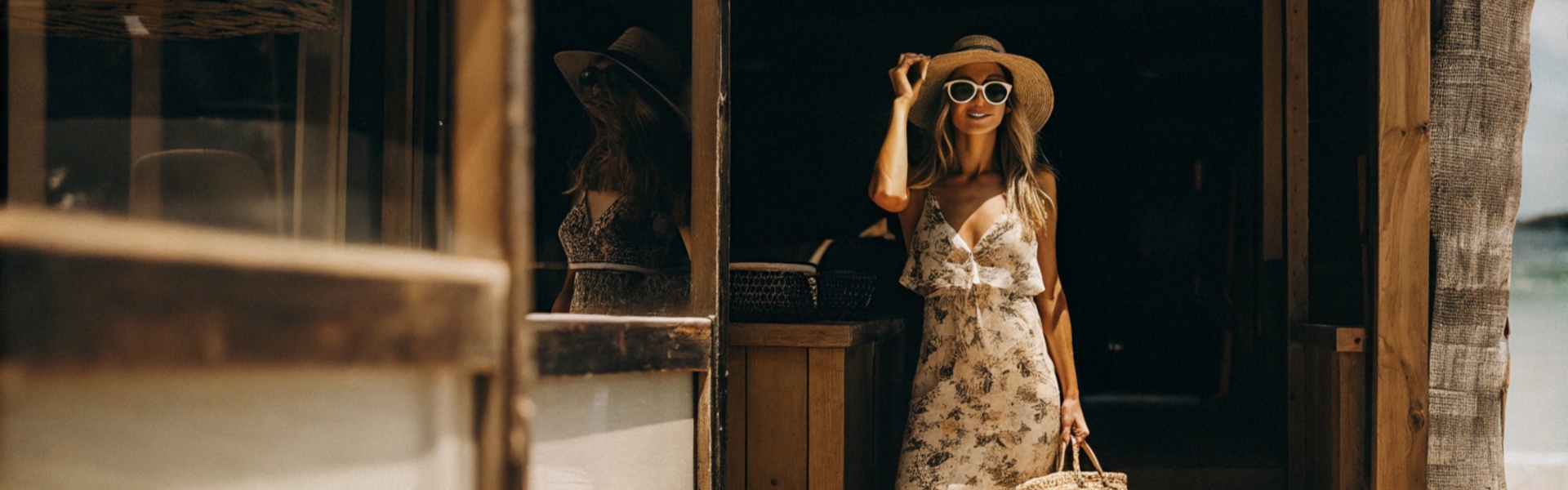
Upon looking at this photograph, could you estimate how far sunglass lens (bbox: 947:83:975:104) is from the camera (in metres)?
2.76

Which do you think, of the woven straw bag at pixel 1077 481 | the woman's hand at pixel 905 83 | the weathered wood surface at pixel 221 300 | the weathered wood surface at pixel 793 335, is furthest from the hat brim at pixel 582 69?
the weathered wood surface at pixel 221 300

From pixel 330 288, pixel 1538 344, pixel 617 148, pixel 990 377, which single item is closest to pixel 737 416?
pixel 990 377

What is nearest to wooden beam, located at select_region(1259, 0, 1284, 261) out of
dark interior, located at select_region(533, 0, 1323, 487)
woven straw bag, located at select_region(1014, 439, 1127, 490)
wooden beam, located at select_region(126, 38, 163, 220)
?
dark interior, located at select_region(533, 0, 1323, 487)

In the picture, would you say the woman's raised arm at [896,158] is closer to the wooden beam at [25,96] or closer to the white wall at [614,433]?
the white wall at [614,433]

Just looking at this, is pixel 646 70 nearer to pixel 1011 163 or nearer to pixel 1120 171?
pixel 1011 163

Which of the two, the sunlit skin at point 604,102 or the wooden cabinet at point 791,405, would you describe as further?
the wooden cabinet at point 791,405

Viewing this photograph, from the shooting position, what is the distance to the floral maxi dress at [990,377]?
274 centimetres

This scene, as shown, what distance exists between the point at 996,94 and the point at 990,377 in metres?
0.79

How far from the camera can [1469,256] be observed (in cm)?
269

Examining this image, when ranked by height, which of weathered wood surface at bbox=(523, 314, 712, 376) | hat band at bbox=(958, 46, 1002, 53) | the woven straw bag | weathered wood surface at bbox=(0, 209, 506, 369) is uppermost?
hat band at bbox=(958, 46, 1002, 53)

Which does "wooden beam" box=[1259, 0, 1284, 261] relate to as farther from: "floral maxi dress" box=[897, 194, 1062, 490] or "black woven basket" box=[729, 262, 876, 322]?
"black woven basket" box=[729, 262, 876, 322]

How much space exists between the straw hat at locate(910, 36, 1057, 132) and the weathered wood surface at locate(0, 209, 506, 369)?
226 cm

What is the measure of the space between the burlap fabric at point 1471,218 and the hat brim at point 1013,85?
105 centimetres

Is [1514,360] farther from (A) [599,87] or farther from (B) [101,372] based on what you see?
(B) [101,372]
